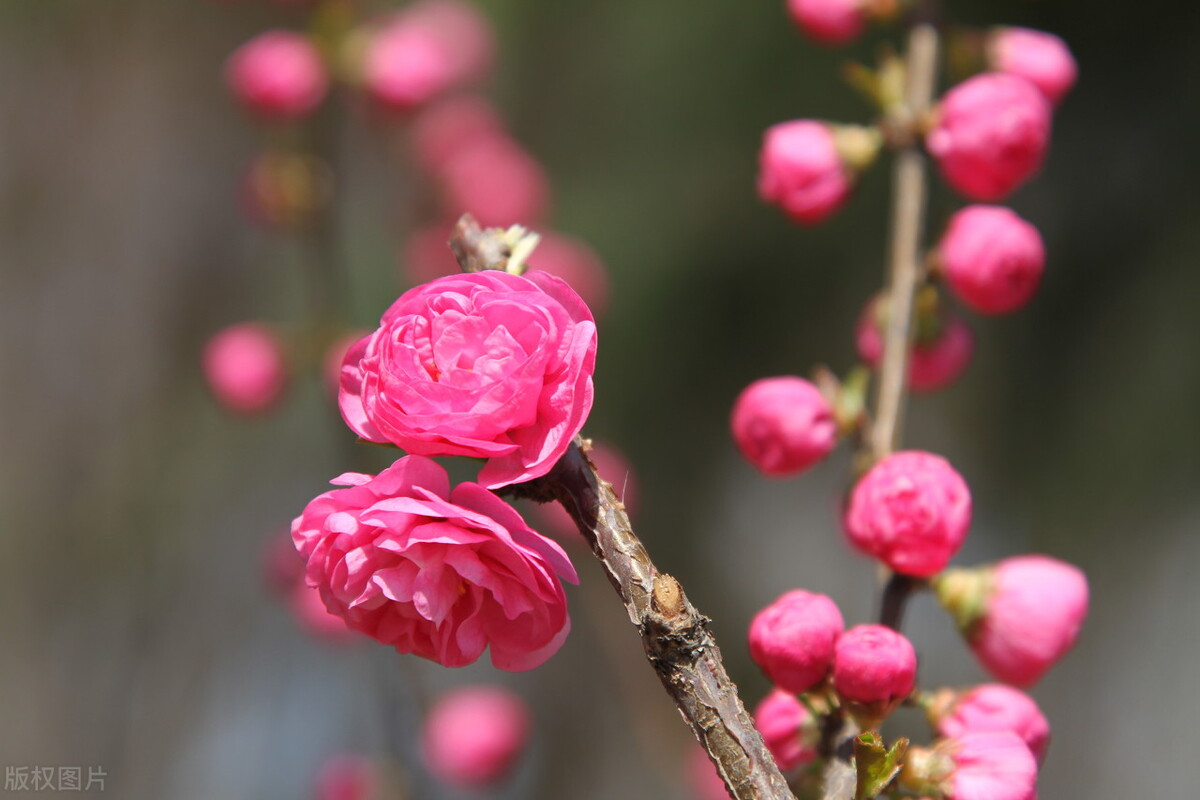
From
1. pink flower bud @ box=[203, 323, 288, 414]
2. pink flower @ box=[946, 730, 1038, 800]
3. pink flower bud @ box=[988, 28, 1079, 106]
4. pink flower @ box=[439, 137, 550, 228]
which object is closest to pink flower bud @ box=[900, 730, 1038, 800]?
pink flower @ box=[946, 730, 1038, 800]

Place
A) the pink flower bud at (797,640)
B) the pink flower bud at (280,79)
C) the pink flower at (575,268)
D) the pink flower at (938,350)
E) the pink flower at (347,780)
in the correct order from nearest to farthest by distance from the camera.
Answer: the pink flower bud at (797,640) < the pink flower at (938,350) < the pink flower bud at (280,79) < the pink flower at (347,780) < the pink flower at (575,268)

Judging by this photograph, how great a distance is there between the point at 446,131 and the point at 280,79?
44cm

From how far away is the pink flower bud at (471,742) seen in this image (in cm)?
145

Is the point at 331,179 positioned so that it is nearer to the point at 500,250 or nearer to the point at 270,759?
the point at 500,250

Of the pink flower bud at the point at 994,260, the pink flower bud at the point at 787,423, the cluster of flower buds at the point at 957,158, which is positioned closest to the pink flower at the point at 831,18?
the cluster of flower buds at the point at 957,158

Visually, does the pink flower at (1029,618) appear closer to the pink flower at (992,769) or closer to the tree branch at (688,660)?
the pink flower at (992,769)

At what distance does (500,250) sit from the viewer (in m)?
0.59

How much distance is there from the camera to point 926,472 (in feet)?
2.06

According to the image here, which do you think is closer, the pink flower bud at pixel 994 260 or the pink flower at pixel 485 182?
the pink flower bud at pixel 994 260

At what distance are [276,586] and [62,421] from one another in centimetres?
96

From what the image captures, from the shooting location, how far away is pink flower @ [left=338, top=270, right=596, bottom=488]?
0.49 m

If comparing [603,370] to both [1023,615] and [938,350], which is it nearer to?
[938,350]

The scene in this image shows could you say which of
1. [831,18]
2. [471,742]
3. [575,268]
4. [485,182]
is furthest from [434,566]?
[575,268]

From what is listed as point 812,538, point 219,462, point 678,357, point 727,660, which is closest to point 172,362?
point 219,462
